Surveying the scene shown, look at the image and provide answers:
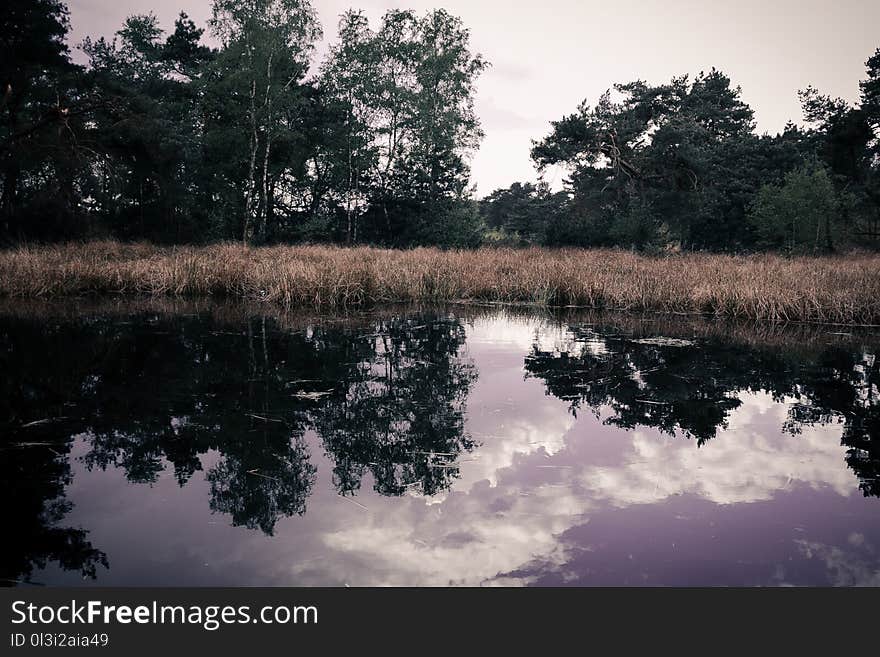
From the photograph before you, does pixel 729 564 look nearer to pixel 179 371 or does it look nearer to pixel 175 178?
pixel 179 371

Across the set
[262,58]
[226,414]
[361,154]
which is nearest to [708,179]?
[361,154]

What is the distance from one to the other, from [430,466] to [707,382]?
3.15 meters

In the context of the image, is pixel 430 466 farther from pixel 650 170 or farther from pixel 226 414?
pixel 650 170

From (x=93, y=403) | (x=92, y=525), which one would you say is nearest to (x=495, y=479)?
(x=92, y=525)

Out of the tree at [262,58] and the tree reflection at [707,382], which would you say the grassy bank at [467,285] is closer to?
the tree reflection at [707,382]

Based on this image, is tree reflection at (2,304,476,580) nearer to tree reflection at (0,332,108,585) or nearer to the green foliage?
tree reflection at (0,332,108,585)

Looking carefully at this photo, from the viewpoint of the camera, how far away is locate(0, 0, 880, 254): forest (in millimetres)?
21641

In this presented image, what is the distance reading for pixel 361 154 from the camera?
29.2 metres

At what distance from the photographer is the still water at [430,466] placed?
2160 mm

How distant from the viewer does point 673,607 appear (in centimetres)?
196

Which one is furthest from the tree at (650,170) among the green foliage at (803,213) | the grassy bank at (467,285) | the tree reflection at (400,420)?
the tree reflection at (400,420)

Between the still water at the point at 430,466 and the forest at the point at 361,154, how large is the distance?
1882 centimetres

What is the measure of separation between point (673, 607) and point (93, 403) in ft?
12.5

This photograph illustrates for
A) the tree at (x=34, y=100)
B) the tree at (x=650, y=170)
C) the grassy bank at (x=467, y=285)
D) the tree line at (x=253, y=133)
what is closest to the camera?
the grassy bank at (x=467, y=285)
